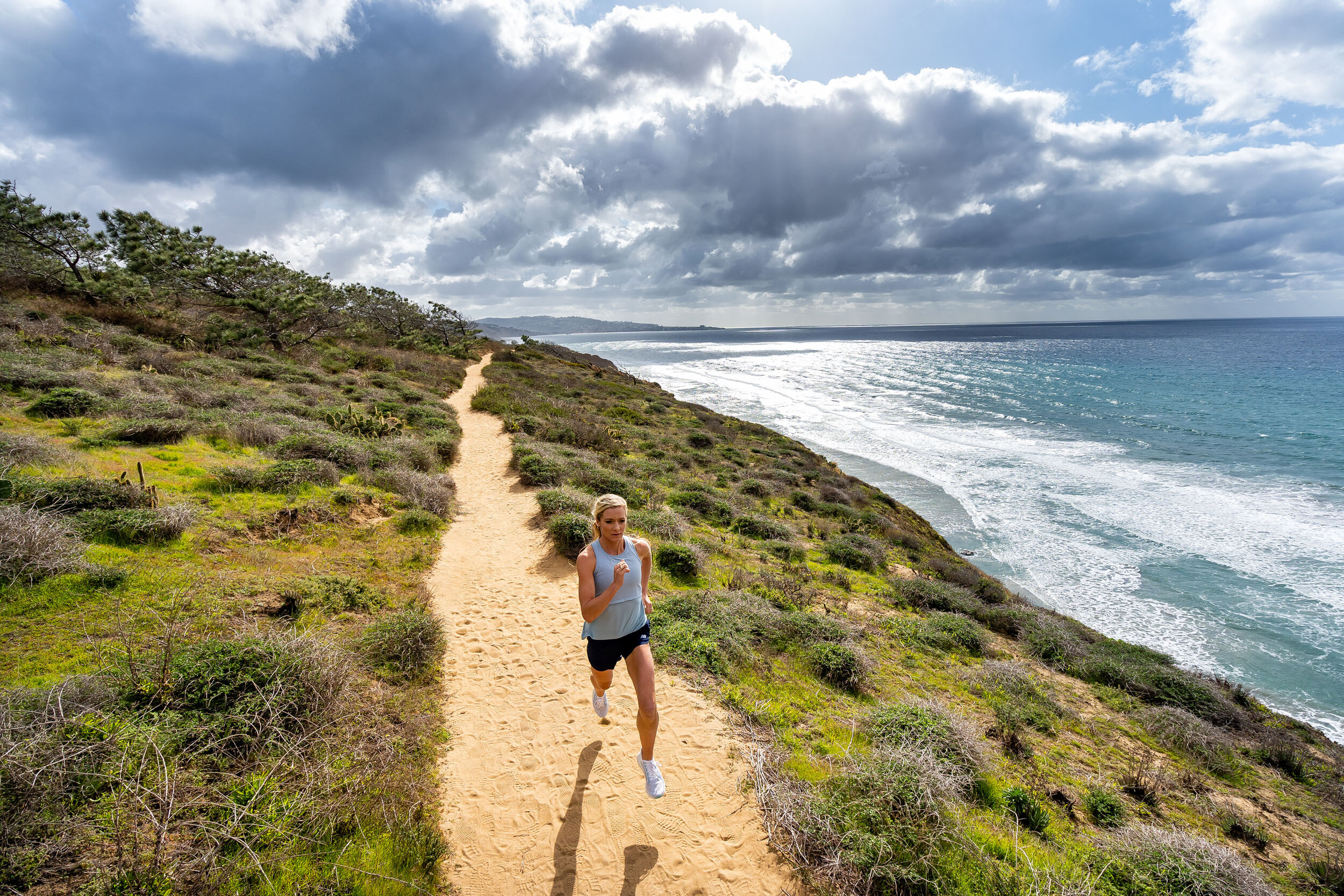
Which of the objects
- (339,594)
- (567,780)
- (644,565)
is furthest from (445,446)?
(644,565)

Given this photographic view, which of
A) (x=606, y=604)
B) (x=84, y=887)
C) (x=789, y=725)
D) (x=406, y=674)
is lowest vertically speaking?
(x=789, y=725)

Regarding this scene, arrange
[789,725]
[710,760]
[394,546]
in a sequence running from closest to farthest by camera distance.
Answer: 1. [710,760]
2. [789,725]
3. [394,546]

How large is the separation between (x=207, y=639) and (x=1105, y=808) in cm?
969

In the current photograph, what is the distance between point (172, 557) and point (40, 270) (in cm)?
2695

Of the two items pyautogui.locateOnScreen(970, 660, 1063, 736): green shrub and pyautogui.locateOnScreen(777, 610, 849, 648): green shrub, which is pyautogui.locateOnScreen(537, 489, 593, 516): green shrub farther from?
pyautogui.locateOnScreen(970, 660, 1063, 736): green shrub

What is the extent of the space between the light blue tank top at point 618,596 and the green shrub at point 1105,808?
577 centimetres

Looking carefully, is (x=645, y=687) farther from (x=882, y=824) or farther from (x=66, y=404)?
(x=66, y=404)

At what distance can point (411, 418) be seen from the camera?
1925 cm

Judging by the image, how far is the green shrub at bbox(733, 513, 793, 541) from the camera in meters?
13.7

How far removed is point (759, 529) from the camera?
1384cm

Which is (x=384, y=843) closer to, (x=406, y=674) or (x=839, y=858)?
(x=406, y=674)

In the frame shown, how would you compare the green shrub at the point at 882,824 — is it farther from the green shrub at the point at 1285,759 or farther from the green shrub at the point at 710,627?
the green shrub at the point at 1285,759

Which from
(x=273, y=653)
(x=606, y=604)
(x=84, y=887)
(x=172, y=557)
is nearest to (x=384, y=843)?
(x=84, y=887)

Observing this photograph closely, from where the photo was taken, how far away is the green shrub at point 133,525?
6359 millimetres
